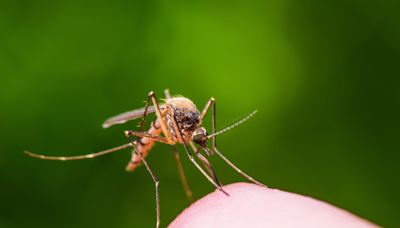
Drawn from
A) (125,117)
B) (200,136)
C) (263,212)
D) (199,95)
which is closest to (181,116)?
(200,136)

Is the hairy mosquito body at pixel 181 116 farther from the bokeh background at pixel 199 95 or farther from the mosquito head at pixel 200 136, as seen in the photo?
the bokeh background at pixel 199 95

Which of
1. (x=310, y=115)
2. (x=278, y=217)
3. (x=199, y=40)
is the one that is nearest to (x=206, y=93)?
(x=199, y=40)

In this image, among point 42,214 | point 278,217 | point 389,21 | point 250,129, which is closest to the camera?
point 278,217

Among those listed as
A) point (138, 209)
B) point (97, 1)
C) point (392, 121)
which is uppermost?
point (97, 1)

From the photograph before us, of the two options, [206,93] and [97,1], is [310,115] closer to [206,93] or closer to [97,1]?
[206,93]

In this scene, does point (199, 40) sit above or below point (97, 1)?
below

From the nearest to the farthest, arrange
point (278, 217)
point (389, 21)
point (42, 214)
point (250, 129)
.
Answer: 1. point (278, 217)
2. point (42, 214)
3. point (250, 129)
4. point (389, 21)

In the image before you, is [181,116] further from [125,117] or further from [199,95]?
[199,95]

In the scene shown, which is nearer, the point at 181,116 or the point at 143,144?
the point at 181,116
